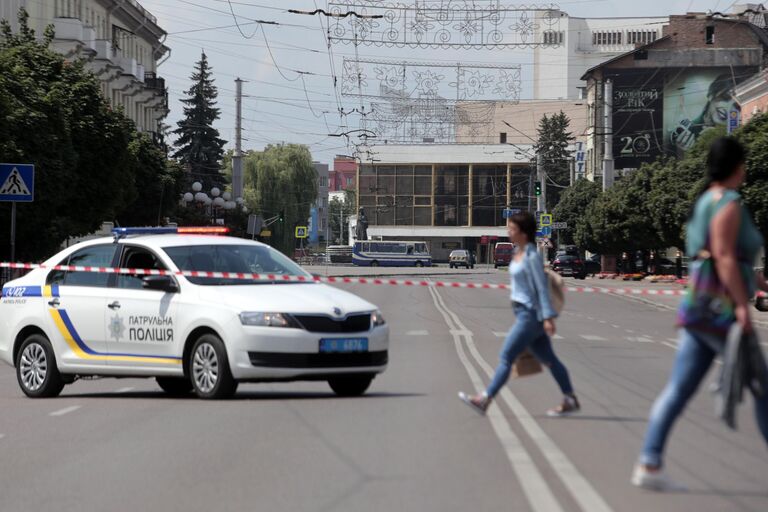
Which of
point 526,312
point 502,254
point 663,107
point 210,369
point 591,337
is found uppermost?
Result: point 663,107

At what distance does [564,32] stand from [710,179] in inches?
6494

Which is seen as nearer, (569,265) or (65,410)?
(65,410)

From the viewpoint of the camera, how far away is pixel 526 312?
35.2 ft

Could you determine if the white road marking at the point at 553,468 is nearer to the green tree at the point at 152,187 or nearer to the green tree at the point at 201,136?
the green tree at the point at 152,187

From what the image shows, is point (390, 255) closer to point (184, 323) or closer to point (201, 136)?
point (201, 136)

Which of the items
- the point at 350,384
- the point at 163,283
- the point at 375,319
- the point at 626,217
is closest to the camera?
the point at 375,319

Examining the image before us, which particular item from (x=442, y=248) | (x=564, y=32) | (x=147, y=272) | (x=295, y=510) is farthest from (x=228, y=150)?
(x=295, y=510)

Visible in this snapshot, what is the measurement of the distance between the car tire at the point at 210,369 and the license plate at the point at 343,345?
90 cm

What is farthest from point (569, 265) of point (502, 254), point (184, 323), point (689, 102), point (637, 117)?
point (184, 323)

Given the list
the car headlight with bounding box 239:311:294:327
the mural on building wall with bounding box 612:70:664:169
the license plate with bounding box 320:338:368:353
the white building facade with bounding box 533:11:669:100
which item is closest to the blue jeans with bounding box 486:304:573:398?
the license plate with bounding box 320:338:368:353

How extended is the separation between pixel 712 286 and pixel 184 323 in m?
6.99

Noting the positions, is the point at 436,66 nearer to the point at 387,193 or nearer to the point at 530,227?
the point at 387,193

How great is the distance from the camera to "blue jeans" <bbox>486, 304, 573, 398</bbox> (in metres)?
10.7

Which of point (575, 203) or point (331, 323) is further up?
point (575, 203)
